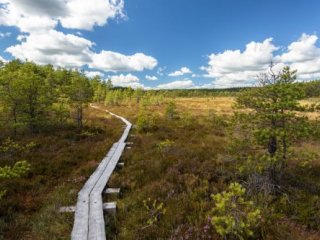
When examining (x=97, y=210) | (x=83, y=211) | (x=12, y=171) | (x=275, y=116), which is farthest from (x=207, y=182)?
(x=12, y=171)

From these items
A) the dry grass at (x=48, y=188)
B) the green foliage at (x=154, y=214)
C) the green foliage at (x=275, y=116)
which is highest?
the green foliage at (x=275, y=116)

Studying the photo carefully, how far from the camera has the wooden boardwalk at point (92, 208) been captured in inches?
192

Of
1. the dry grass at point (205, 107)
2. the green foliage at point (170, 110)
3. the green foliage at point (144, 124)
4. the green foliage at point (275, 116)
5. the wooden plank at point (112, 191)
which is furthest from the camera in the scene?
the dry grass at point (205, 107)

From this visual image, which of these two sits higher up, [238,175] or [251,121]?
[251,121]

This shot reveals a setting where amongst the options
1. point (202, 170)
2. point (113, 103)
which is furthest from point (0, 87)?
point (113, 103)

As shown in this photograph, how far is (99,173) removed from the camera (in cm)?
883

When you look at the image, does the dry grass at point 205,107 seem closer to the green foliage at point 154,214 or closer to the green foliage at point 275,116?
the green foliage at point 275,116

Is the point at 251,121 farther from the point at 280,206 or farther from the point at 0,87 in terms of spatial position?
the point at 0,87

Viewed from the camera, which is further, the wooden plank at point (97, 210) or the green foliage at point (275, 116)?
the green foliage at point (275, 116)

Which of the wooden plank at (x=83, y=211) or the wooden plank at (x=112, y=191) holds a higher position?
the wooden plank at (x=83, y=211)

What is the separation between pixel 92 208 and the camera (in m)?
5.99

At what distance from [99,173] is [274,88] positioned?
20.5 ft

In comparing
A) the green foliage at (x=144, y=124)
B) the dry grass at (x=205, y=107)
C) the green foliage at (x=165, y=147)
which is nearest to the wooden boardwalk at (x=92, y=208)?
the green foliage at (x=165, y=147)

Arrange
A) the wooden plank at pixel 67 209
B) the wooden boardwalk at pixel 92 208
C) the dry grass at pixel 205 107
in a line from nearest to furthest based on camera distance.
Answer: the wooden boardwalk at pixel 92 208, the wooden plank at pixel 67 209, the dry grass at pixel 205 107
